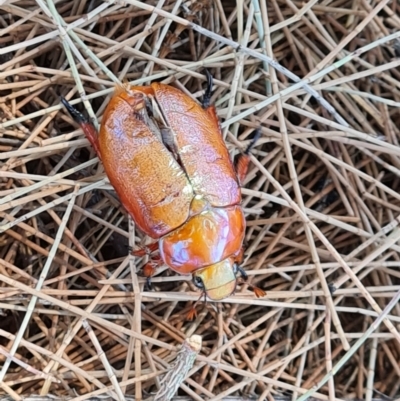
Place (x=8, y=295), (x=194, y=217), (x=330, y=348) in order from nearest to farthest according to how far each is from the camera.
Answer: (x=194, y=217)
(x=8, y=295)
(x=330, y=348)

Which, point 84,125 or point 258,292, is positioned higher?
point 84,125

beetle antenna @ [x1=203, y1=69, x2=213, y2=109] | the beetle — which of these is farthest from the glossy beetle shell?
beetle antenna @ [x1=203, y1=69, x2=213, y2=109]

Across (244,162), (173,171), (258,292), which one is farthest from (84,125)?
(258,292)

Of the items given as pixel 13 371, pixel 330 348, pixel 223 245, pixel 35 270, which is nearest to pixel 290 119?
pixel 223 245

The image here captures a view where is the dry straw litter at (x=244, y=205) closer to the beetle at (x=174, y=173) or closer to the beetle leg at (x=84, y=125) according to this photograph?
the beetle leg at (x=84, y=125)

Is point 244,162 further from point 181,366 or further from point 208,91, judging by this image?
point 181,366

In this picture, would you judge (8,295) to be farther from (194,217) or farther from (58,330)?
(194,217)
